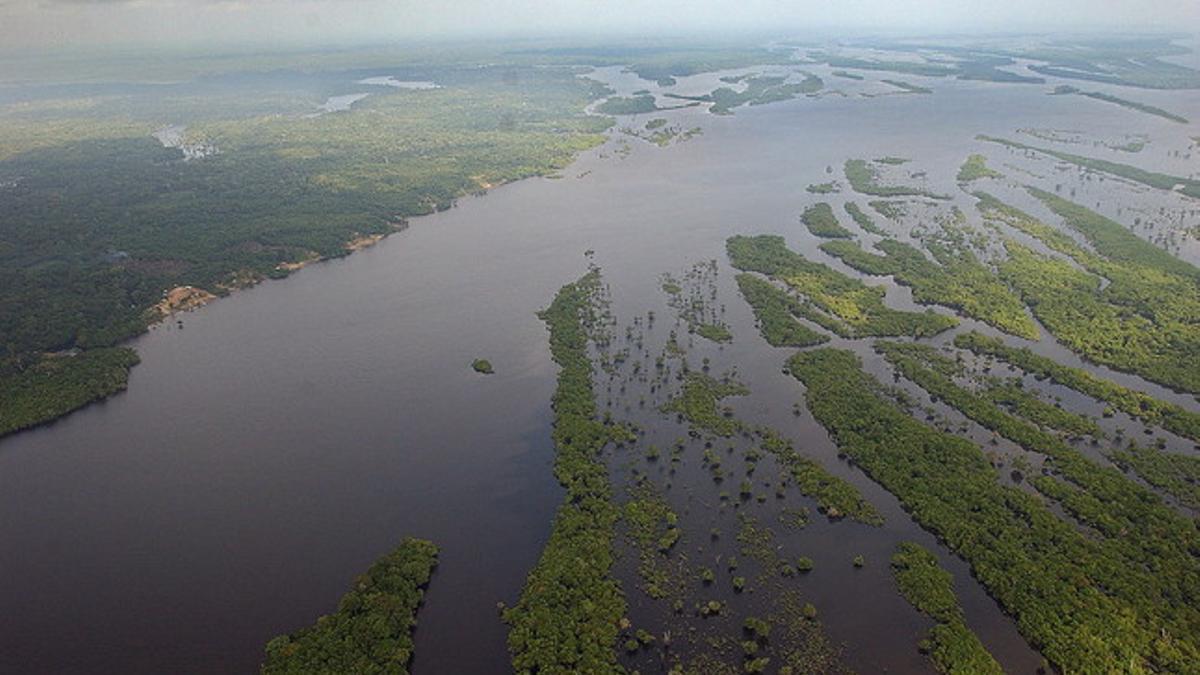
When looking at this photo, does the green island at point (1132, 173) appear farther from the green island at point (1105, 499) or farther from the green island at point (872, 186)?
the green island at point (1105, 499)

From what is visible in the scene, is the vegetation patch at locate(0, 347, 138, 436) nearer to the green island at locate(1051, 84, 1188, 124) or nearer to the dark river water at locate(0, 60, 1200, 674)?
the dark river water at locate(0, 60, 1200, 674)

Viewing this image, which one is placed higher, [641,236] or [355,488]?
[641,236]

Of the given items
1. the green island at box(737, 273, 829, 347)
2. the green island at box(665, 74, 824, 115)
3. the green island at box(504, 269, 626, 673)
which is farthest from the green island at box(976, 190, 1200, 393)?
the green island at box(665, 74, 824, 115)

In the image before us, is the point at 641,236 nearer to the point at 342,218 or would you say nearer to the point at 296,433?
the point at 342,218

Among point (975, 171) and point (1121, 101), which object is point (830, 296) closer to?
point (975, 171)

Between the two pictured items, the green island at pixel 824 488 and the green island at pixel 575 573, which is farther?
the green island at pixel 824 488

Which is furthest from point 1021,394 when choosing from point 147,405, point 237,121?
point 237,121

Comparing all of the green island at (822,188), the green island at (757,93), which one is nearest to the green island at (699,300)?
the green island at (822,188)

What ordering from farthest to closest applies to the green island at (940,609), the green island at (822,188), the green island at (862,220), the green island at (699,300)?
the green island at (822,188), the green island at (862,220), the green island at (699,300), the green island at (940,609)
